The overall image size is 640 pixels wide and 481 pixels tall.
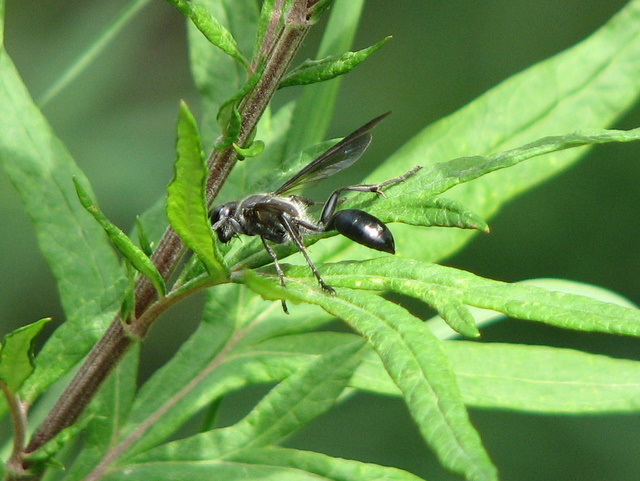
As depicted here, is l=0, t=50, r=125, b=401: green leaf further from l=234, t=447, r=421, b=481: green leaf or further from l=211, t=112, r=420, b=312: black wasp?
l=234, t=447, r=421, b=481: green leaf

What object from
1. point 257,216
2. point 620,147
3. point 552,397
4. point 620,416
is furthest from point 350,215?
point 620,147

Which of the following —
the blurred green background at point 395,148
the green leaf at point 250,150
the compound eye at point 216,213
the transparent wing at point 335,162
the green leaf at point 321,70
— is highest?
the green leaf at point 321,70

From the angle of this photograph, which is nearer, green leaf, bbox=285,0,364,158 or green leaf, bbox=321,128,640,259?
green leaf, bbox=321,128,640,259

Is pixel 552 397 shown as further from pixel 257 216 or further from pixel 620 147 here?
pixel 620 147

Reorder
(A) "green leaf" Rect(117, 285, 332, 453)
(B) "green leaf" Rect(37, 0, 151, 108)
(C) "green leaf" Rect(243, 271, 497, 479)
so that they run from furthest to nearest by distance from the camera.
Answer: (B) "green leaf" Rect(37, 0, 151, 108)
(A) "green leaf" Rect(117, 285, 332, 453)
(C) "green leaf" Rect(243, 271, 497, 479)

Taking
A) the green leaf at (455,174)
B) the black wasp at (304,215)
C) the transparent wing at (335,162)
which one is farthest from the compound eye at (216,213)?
the green leaf at (455,174)

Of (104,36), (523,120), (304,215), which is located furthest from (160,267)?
(104,36)

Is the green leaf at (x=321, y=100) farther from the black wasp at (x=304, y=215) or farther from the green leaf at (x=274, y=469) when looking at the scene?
the green leaf at (x=274, y=469)

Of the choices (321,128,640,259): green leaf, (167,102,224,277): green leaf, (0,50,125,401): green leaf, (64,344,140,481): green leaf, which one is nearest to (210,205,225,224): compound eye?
(0,50,125,401): green leaf
